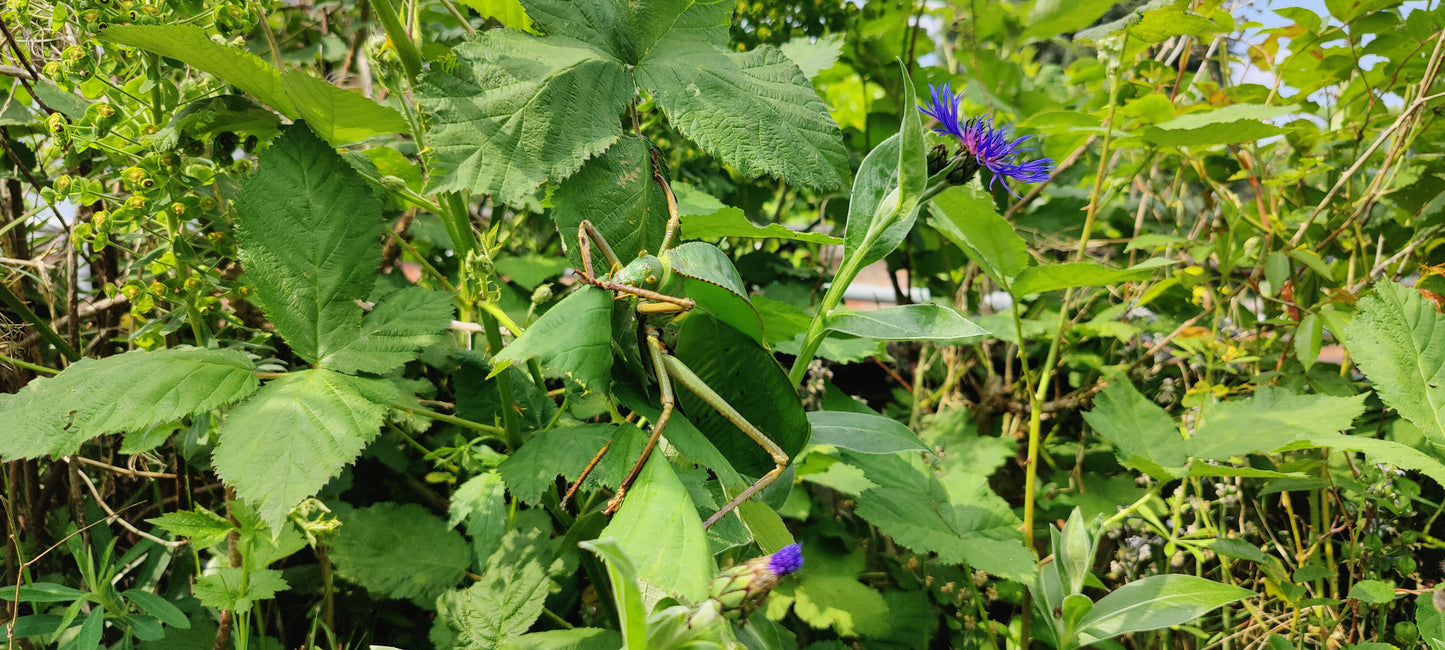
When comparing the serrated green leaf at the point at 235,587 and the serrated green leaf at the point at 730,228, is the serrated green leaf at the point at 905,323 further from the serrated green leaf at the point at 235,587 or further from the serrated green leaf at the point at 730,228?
the serrated green leaf at the point at 235,587

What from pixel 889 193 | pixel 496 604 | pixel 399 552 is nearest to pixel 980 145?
pixel 889 193

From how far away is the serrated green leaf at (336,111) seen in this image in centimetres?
65

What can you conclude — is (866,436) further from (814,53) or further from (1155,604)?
(814,53)

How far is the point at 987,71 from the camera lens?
1.72 meters

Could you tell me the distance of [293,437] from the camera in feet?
1.98

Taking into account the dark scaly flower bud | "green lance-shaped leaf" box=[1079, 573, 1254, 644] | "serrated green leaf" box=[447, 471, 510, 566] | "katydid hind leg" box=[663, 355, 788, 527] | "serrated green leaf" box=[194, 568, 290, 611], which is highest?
"katydid hind leg" box=[663, 355, 788, 527]

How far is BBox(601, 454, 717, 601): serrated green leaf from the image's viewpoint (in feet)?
1.64

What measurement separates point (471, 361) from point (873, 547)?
0.71 m

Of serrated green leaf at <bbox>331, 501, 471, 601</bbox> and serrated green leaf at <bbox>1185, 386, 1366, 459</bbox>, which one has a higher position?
serrated green leaf at <bbox>1185, 386, 1366, 459</bbox>

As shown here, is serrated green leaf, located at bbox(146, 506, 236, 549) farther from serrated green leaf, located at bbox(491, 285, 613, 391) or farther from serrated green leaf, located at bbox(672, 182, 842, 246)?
serrated green leaf, located at bbox(672, 182, 842, 246)

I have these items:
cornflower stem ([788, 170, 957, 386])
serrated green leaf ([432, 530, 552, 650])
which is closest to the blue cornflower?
cornflower stem ([788, 170, 957, 386])

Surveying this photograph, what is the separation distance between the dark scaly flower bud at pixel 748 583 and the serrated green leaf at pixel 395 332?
14.2 inches

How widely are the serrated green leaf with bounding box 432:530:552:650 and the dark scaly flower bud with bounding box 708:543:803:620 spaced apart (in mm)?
315

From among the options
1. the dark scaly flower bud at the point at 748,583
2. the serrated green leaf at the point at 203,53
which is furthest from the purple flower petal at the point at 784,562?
the serrated green leaf at the point at 203,53
